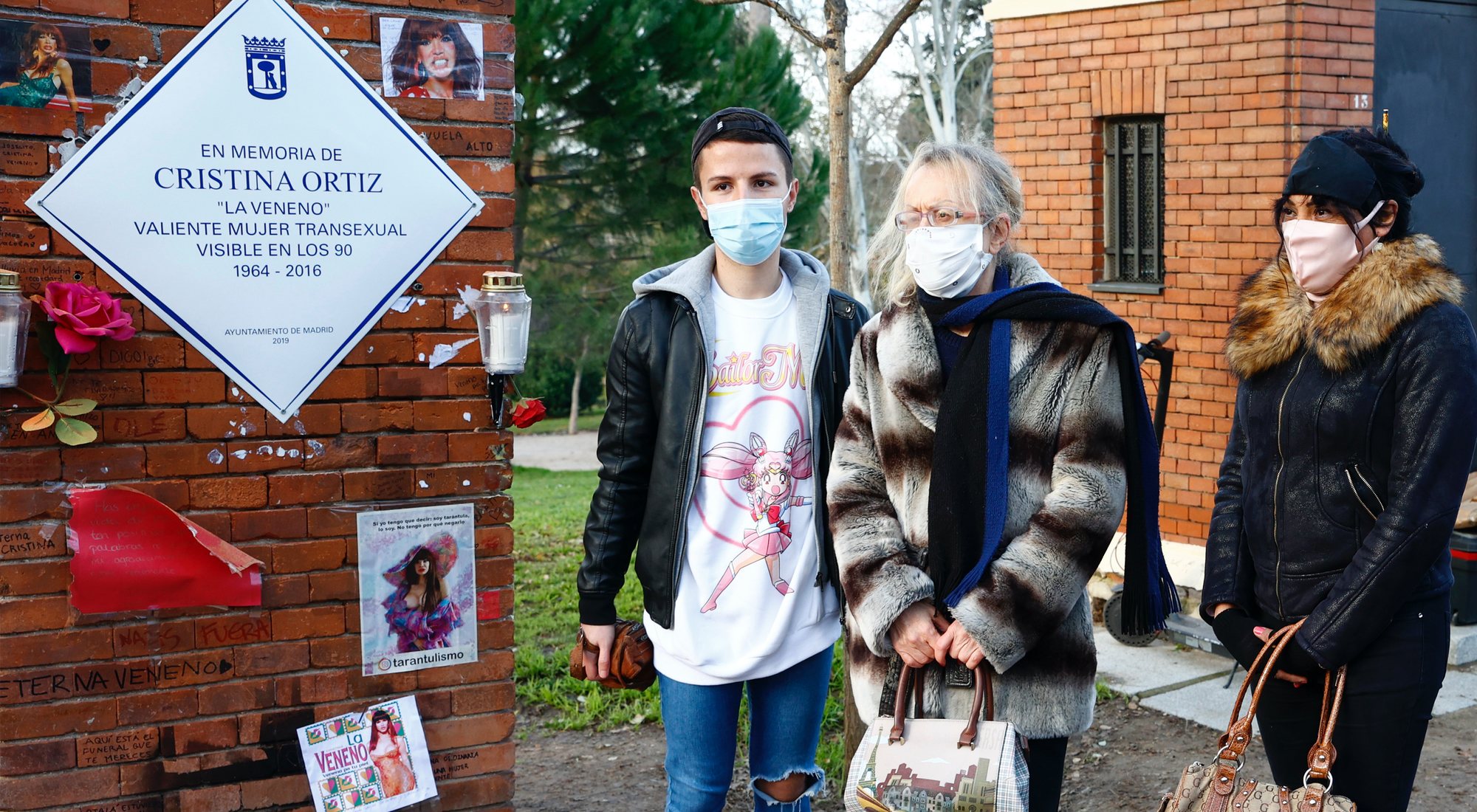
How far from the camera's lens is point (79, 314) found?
125 inches

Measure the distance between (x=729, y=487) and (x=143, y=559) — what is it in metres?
1.58

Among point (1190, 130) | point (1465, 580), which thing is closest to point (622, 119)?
point (1190, 130)

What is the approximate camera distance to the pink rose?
3.17 m

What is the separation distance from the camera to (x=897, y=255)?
9.82 feet

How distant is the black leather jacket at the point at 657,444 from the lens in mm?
3086

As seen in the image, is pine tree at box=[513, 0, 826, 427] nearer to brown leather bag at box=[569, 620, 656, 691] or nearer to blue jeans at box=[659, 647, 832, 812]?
brown leather bag at box=[569, 620, 656, 691]

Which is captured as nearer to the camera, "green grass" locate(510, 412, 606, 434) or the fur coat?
the fur coat

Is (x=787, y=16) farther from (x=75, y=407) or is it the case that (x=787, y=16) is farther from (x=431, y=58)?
(x=75, y=407)

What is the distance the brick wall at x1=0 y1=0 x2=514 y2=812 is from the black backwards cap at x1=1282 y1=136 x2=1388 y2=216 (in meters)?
2.12

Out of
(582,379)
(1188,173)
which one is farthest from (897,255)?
(582,379)

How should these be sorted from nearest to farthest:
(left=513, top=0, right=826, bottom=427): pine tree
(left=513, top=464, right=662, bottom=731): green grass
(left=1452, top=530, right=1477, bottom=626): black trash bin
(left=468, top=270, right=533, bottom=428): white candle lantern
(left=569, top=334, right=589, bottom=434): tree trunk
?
(left=468, top=270, right=533, bottom=428): white candle lantern, (left=513, top=464, right=662, bottom=731): green grass, (left=1452, top=530, right=1477, bottom=626): black trash bin, (left=513, top=0, right=826, bottom=427): pine tree, (left=569, top=334, right=589, bottom=434): tree trunk

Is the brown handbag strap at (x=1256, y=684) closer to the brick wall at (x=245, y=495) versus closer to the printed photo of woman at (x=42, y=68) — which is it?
the brick wall at (x=245, y=495)

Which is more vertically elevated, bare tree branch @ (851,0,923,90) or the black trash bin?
bare tree branch @ (851,0,923,90)

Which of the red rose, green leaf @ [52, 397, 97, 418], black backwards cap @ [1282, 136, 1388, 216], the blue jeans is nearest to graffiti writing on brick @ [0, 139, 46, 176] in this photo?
green leaf @ [52, 397, 97, 418]
